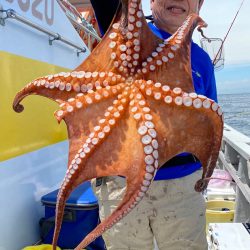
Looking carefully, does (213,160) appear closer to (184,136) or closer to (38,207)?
(184,136)

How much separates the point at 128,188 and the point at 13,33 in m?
1.97

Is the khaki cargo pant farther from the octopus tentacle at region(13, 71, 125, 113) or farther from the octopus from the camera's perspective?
the octopus tentacle at region(13, 71, 125, 113)

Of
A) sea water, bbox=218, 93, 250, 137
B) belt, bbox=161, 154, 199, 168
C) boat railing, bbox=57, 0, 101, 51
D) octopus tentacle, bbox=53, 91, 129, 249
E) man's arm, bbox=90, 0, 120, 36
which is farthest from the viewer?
sea water, bbox=218, 93, 250, 137

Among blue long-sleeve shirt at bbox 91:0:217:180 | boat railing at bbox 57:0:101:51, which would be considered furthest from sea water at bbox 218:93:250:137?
blue long-sleeve shirt at bbox 91:0:217:180

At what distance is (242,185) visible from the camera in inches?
133

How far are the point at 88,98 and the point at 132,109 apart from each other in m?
0.17

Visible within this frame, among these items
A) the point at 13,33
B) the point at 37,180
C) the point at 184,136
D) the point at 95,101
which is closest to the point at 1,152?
the point at 37,180

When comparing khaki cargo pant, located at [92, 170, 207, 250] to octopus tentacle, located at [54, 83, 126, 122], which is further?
khaki cargo pant, located at [92, 170, 207, 250]

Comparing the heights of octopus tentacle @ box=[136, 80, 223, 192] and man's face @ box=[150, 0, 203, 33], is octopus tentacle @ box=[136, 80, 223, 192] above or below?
below

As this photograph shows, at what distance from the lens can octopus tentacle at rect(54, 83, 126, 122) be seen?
4.36 feet

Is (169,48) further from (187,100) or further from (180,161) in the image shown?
(180,161)

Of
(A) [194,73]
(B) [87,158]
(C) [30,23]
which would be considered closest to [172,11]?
(A) [194,73]

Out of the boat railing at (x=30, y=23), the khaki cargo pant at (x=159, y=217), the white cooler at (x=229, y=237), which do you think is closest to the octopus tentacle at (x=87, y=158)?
the khaki cargo pant at (x=159, y=217)

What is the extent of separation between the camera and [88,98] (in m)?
1.34
